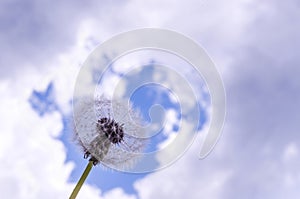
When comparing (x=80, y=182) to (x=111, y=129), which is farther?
(x=111, y=129)

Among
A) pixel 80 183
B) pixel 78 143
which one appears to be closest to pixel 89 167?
pixel 80 183

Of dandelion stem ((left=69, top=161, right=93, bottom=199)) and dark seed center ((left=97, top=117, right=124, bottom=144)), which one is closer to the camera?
dandelion stem ((left=69, top=161, right=93, bottom=199))

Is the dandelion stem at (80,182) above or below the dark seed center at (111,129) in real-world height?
below

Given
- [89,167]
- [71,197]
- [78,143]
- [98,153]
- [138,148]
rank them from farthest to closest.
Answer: [138,148], [78,143], [98,153], [89,167], [71,197]

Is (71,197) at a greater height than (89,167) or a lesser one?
lesser

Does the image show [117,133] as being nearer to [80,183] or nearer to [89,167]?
[89,167]

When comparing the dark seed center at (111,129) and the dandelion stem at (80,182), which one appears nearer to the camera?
the dandelion stem at (80,182)

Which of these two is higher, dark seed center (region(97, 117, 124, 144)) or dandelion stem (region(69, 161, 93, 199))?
dark seed center (region(97, 117, 124, 144))

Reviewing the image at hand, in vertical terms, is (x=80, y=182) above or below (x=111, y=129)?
below
